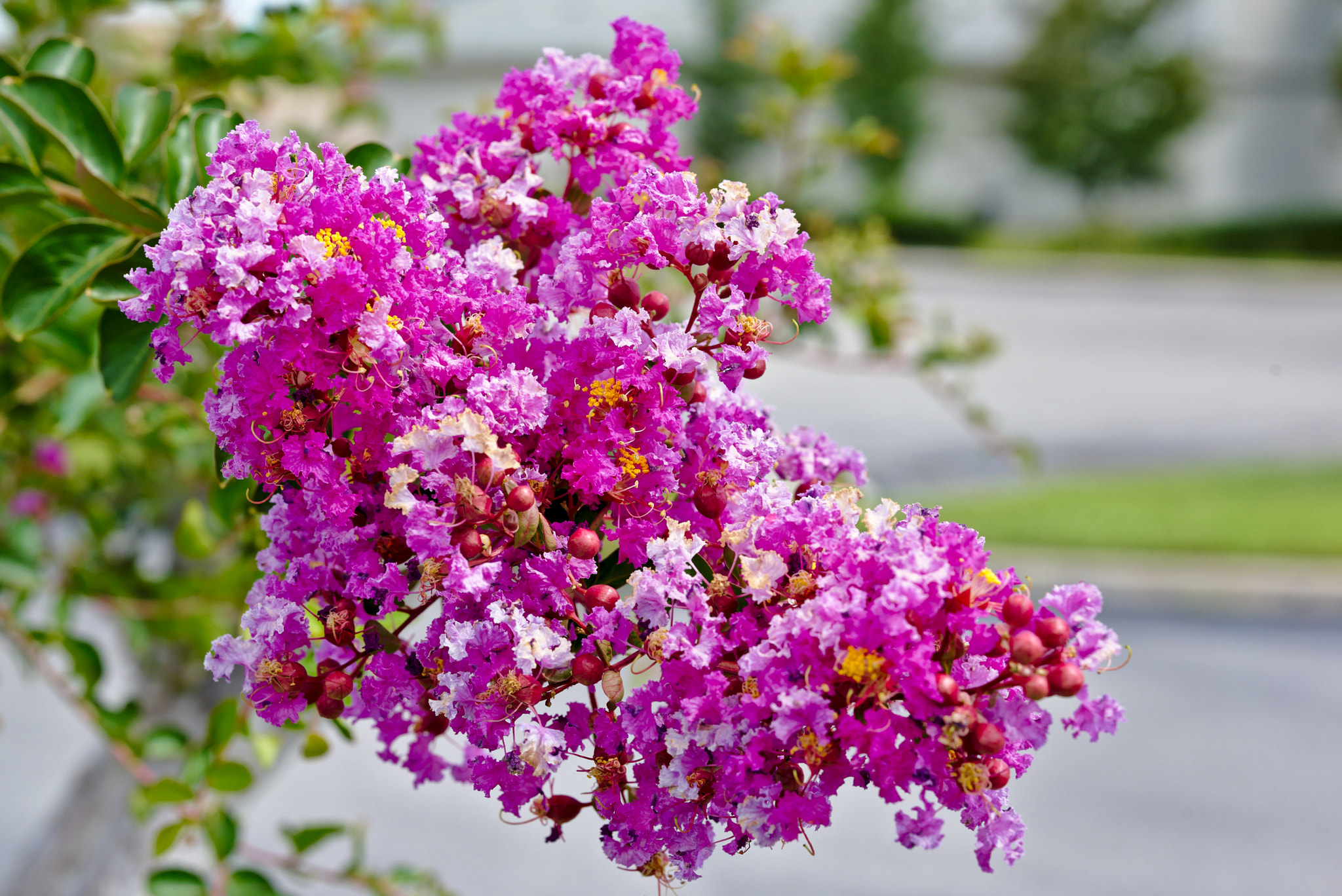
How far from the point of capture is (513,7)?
22.2m

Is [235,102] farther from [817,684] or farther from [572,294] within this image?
[817,684]

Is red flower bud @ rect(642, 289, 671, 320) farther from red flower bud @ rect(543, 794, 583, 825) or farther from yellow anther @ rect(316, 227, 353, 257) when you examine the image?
red flower bud @ rect(543, 794, 583, 825)

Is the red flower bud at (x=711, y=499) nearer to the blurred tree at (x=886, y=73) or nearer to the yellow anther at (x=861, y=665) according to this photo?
the yellow anther at (x=861, y=665)

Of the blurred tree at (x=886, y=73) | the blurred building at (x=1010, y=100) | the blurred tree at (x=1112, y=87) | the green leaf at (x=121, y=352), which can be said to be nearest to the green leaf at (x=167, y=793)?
the green leaf at (x=121, y=352)

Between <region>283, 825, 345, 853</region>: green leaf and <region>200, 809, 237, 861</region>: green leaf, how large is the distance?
8.4 inches

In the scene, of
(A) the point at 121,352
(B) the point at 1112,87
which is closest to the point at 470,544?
(A) the point at 121,352

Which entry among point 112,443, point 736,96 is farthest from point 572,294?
point 736,96

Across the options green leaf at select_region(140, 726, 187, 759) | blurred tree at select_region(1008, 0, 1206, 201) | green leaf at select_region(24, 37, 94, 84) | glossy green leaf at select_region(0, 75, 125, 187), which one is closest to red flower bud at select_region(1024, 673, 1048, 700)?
glossy green leaf at select_region(0, 75, 125, 187)

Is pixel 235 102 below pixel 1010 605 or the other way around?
the other way around

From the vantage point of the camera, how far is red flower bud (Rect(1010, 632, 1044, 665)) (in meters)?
0.68

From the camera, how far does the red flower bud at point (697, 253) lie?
32.4 inches

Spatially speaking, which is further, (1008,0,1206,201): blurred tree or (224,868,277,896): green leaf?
(1008,0,1206,201): blurred tree

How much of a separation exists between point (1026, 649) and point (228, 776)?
3.51 ft

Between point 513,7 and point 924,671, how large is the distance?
2366cm
